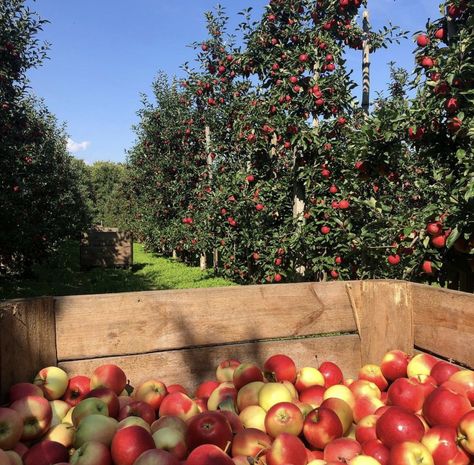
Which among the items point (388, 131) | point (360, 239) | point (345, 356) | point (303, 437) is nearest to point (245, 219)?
point (360, 239)

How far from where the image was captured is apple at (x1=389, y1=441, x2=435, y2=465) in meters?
1.50

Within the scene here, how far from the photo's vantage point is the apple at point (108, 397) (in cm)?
176

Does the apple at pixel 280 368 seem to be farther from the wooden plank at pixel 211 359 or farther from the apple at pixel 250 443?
the apple at pixel 250 443

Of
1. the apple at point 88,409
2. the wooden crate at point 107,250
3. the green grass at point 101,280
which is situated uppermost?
the apple at point 88,409

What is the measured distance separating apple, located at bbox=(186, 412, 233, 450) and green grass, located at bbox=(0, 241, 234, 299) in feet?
22.5

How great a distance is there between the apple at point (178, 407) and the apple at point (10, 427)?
0.50 meters

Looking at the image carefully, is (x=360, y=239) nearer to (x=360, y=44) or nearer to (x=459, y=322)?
(x=459, y=322)

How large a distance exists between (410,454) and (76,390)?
1229 mm

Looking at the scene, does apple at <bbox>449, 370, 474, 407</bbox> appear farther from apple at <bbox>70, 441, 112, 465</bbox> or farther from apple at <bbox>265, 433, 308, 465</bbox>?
apple at <bbox>70, 441, 112, 465</bbox>

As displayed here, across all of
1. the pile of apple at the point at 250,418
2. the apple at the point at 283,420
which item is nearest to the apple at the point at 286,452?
the pile of apple at the point at 250,418

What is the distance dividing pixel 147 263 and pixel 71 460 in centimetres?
1420

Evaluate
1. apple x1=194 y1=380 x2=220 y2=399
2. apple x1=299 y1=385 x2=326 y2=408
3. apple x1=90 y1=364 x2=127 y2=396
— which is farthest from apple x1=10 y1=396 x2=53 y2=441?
apple x1=299 y1=385 x2=326 y2=408

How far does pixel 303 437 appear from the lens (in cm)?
178

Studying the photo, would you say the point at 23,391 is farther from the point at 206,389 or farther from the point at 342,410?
the point at 342,410
